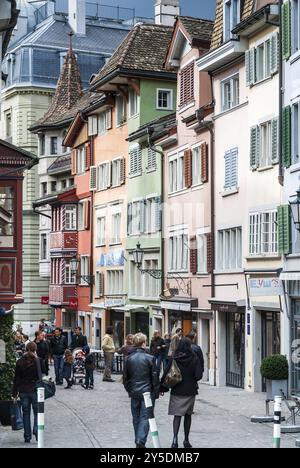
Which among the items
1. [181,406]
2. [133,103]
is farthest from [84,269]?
[181,406]

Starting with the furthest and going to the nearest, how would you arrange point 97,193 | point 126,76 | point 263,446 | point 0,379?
point 97,193 < point 126,76 < point 0,379 < point 263,446

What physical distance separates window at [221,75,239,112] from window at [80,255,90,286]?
22.4 m

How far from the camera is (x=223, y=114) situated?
37.2 meters

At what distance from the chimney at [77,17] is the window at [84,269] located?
92.1 feet

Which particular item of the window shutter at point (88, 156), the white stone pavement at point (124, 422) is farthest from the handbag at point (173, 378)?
the window shutter at point (88, 156)

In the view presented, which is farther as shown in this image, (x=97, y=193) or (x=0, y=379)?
(x=97, y=193)

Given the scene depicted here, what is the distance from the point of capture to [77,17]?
82438 mm

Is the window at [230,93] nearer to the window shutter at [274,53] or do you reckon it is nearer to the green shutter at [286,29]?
the window shutter at [274,53]

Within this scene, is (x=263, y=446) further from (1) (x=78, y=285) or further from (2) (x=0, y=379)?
(1) (x=78, y=285)

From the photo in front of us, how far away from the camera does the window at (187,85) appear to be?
41403mm

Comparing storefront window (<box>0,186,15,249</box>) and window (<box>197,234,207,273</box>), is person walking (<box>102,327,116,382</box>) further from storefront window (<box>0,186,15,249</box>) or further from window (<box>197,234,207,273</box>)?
storefront window (<box>0,186,15,249</box>)

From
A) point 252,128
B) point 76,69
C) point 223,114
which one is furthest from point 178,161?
point 76,69

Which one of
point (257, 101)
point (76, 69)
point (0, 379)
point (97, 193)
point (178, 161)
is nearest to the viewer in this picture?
point (0, 379)

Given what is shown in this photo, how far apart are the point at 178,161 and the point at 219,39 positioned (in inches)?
269
